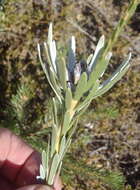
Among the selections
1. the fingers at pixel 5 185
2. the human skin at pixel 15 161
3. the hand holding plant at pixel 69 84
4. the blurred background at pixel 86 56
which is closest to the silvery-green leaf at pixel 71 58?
the hand holding plant at pixel 69 84

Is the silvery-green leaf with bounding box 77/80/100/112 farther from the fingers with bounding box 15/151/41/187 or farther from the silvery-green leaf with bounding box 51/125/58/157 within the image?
the fingers with bounding box 15/151/41/187

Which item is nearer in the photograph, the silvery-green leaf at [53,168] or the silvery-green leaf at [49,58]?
the silvery-green leaf at [49,58]

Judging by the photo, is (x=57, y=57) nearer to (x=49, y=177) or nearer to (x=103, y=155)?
(x=49, y=177)

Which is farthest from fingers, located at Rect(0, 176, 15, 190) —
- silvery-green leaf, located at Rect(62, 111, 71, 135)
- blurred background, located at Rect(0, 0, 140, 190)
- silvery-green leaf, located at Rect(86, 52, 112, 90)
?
silvery-green leaf, located at Rect(86, 52, 112, 90)

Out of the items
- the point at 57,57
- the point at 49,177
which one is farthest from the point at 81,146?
the point at 57,57

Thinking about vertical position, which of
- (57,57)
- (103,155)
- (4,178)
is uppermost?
(57,57)

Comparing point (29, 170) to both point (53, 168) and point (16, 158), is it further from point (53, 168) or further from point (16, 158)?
point (53, 168)

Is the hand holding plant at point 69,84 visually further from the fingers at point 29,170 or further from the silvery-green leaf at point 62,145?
the fingers at point 29,170
